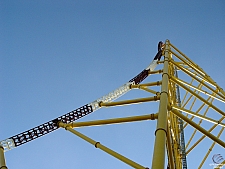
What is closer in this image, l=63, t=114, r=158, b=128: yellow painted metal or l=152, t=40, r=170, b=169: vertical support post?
l=152, t=40, r=170, b=169: vertical support post

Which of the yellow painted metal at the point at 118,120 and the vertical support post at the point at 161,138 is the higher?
the yellow painted metal at the point at 118,120

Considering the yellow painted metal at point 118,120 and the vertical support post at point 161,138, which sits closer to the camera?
the vertical support post at point 161,138

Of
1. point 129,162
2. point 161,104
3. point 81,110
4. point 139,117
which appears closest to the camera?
point 129,162

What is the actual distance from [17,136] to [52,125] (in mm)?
1670

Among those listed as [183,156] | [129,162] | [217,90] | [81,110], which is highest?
[217,90]

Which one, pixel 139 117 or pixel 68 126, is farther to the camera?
pixel 68 126

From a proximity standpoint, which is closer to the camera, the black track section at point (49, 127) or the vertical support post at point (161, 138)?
the vertical support post at point (161, 138)

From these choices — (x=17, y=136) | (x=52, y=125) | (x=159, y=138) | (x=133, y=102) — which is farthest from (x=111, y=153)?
(x=17, y=136)

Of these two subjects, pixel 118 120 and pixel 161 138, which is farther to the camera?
pixel 118 120

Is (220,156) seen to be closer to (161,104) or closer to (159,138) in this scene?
(161,104)

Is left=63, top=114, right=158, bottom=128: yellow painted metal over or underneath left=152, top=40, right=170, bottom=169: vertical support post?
over

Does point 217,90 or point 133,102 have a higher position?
point 217,90

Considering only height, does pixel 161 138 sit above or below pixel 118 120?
below

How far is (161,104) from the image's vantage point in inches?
→ 291
